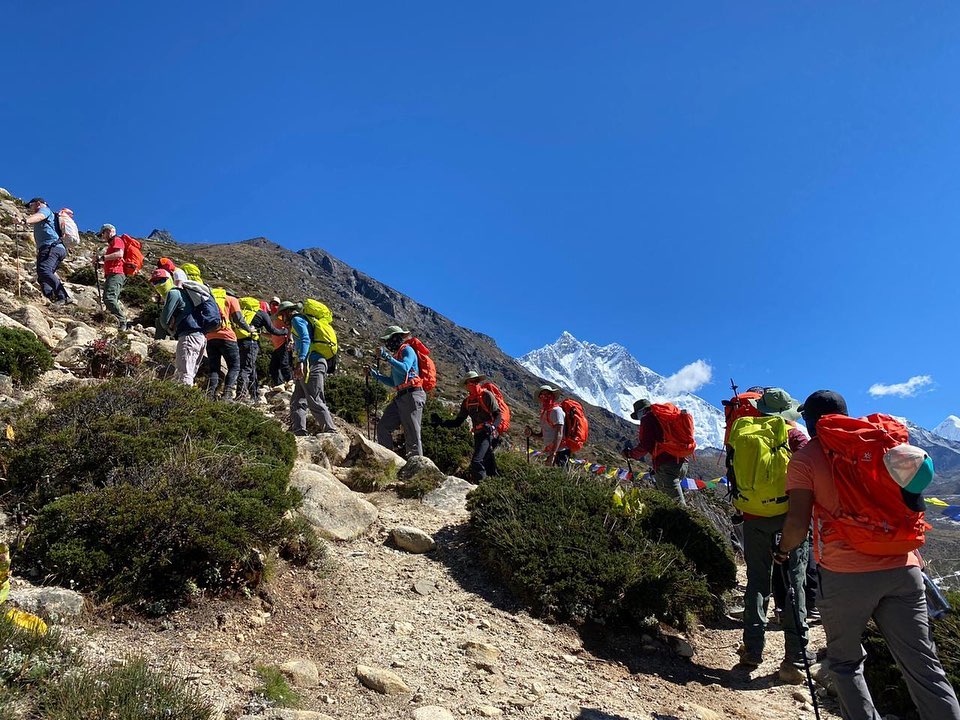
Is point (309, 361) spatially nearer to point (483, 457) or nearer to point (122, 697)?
point (483, 457)

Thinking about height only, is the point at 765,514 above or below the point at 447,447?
below

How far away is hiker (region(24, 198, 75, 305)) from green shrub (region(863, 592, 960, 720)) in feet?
45.2

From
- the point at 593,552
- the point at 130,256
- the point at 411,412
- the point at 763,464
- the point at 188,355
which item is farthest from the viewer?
the point at 130,256

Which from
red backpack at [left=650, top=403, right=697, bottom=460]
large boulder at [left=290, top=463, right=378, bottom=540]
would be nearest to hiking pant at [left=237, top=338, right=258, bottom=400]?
large boulder at [left=290, top=463, right=378, bottom=540]

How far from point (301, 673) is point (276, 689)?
292 millimetres

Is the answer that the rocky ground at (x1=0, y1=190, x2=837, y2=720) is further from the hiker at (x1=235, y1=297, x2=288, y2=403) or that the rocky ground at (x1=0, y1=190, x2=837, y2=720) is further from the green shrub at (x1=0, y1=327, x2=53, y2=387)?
the hiker at (x1=235, y1=297, x2=288, y2=403)

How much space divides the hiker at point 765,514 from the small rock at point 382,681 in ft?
9.65

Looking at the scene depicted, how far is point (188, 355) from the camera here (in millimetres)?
7266

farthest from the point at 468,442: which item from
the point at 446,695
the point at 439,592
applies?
the point at 446,695

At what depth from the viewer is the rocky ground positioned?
10.4 ft

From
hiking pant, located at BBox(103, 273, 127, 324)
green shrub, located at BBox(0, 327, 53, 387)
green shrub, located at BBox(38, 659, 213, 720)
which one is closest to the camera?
green shrub, located at BBox(38, 659, 213, 720)

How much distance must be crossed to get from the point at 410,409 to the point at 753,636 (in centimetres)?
484

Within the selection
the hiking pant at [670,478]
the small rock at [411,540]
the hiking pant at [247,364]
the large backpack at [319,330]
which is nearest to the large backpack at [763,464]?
the hiking pant at [670,478]

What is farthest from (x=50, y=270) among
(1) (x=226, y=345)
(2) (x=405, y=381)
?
(2) (x=405, y=381)
